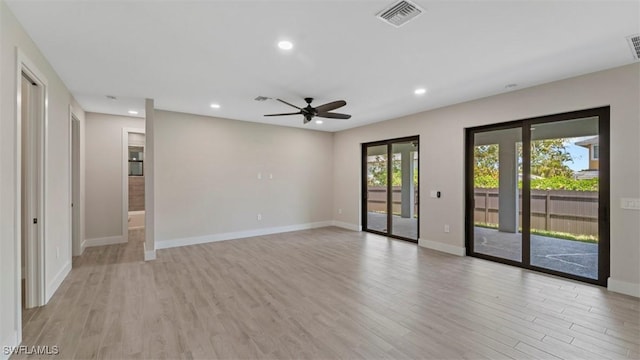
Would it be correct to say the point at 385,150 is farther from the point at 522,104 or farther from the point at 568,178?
the point at 568,178

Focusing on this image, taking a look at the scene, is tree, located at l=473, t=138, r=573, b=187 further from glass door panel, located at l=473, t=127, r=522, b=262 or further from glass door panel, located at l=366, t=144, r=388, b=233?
glass door panel, located at l=366, t=144, r=388, b=233

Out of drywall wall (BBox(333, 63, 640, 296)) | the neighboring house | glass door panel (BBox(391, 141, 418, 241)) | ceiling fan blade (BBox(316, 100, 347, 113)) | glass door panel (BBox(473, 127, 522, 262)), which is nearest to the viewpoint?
drywall wall (BBox(333, 63, 640, 296))

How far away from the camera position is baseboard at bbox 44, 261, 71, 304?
3.20 meters

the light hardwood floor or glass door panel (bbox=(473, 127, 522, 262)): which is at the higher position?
glass door panel (bbox=(473, 127, 522, 262))

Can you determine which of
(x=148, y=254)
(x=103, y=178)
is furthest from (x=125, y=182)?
(x=148, y=254)

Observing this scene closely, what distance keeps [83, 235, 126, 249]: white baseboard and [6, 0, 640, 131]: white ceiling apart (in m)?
2.80

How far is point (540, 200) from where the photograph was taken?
4152 mm

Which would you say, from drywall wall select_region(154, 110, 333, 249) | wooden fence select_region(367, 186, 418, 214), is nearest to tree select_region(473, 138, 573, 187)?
wooden fence select_region(367, 186, 418, 214)

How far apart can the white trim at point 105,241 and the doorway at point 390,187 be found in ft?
17.9

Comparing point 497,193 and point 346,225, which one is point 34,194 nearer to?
point 346,225

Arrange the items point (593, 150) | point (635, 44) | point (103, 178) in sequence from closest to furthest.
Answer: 1. point (635, 44)
2. point (593, 150)
3. point (103, 178)

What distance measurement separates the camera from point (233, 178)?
634cm

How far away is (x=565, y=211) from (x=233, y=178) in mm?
5870

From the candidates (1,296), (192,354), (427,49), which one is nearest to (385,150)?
(427,49)
